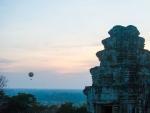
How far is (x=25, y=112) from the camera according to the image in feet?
201

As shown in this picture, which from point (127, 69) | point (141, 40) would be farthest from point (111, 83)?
point (141, 40)

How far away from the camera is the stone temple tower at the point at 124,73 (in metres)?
10.9

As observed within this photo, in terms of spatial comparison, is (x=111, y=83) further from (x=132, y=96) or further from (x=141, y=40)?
(x=141, y=40)

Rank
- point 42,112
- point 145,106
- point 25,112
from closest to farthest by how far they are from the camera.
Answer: point 145,106, point 25,112, point 42,112

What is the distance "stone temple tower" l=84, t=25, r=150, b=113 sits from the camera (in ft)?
35.8

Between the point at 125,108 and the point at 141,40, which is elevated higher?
the point at 141,40

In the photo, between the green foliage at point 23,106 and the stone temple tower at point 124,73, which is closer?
the stone temple tower at point 124,73

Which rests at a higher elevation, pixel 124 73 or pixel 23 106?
pixel 124 73

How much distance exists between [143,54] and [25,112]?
51.7 metres

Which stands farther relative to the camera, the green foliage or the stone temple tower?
the green foliage

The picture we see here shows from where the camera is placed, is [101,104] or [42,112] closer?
[101,104]

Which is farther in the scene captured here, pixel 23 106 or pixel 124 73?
pixel 23 106

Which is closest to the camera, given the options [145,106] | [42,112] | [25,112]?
[145,106]

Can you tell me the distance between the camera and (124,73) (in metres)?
11.0
